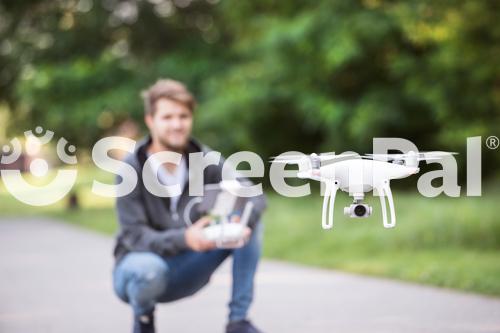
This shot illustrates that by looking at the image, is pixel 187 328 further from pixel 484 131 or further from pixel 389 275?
pixel 484 131

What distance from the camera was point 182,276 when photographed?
4211 millimetres

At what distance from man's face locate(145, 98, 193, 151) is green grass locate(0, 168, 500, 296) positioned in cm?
352

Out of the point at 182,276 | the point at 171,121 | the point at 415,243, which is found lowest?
the point at 182,276

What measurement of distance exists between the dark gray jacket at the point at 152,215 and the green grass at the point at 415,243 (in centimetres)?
299

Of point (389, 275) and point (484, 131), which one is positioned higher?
point (484, 131)

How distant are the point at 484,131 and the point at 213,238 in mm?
8998

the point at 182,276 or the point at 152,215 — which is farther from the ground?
the point at 152,215

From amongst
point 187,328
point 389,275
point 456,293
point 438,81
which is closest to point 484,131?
point 438,81

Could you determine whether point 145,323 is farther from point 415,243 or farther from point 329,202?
point 415,243

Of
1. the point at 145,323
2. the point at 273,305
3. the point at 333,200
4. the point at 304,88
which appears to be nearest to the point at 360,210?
the point at 333,200

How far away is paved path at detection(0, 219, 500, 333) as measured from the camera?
5.21 meters

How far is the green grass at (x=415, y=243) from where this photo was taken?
23.2 feet

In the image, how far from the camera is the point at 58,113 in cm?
1914

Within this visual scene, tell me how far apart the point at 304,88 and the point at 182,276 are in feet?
37.9
